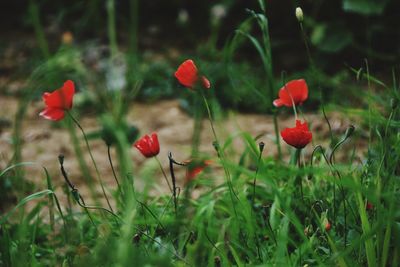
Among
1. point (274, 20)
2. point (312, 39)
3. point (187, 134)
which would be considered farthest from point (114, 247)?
point (274, 20)

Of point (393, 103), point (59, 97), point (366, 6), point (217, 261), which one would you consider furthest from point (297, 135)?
point (366, 6)

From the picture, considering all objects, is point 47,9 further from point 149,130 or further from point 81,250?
point 81,250

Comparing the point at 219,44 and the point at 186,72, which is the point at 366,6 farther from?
the point at 186,72

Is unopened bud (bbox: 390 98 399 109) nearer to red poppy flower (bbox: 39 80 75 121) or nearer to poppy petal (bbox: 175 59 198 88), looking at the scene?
poppy petal (bbox: 175 59 198 88)

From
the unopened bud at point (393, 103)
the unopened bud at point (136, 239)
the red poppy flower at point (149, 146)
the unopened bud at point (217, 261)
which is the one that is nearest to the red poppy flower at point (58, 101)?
the red poppy flower at point (149, 146)

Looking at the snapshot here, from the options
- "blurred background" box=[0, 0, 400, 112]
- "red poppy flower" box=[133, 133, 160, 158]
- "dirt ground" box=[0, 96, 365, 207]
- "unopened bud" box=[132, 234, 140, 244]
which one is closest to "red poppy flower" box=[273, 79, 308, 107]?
A: "red poppy flower" box=[133, 133, 160, 158]

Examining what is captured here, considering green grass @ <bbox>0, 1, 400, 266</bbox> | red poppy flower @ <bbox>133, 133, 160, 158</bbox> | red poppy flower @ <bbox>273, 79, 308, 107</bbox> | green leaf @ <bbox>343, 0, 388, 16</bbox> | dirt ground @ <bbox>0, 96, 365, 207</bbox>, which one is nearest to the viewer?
green grass @ <bbox>0, 1, 400, 266</bbox>
